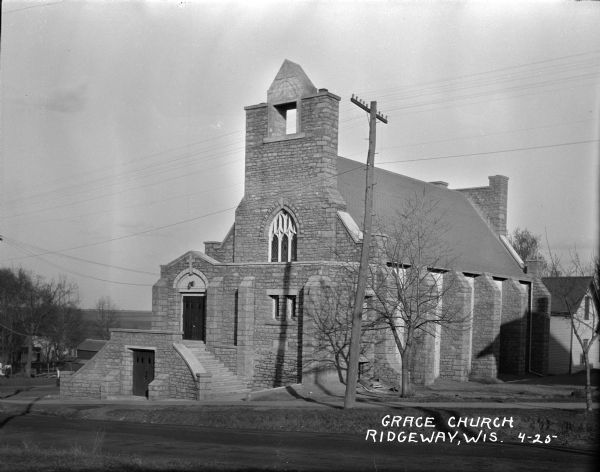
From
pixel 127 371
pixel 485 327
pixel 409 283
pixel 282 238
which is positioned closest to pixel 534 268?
pixel 485 327

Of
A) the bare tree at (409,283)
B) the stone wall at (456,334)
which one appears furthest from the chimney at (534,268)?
the stone wall at (456,334)

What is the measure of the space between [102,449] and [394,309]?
12.6m

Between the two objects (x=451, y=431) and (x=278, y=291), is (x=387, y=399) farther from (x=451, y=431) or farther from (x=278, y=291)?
(x=278, y=291)

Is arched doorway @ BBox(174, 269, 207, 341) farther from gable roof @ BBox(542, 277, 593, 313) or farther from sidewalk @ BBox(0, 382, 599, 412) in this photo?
gable roof @ BBox(542, 277, 593, 313)

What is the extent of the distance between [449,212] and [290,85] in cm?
1247

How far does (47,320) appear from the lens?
78062 mm

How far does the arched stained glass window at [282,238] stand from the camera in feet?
97.7

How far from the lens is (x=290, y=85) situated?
2995cm

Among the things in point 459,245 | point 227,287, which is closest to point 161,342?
point 227,287

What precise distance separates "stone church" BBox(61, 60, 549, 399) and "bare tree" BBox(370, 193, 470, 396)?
2.35 ft

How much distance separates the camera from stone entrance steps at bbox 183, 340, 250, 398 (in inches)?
1070

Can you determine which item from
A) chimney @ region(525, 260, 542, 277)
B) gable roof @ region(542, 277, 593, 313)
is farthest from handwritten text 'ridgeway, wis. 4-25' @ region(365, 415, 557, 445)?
gable roof @ region(542, 277, 593, 313)

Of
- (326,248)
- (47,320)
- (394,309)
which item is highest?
(326,248)

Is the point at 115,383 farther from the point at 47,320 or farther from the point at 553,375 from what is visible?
the point at 47,320
